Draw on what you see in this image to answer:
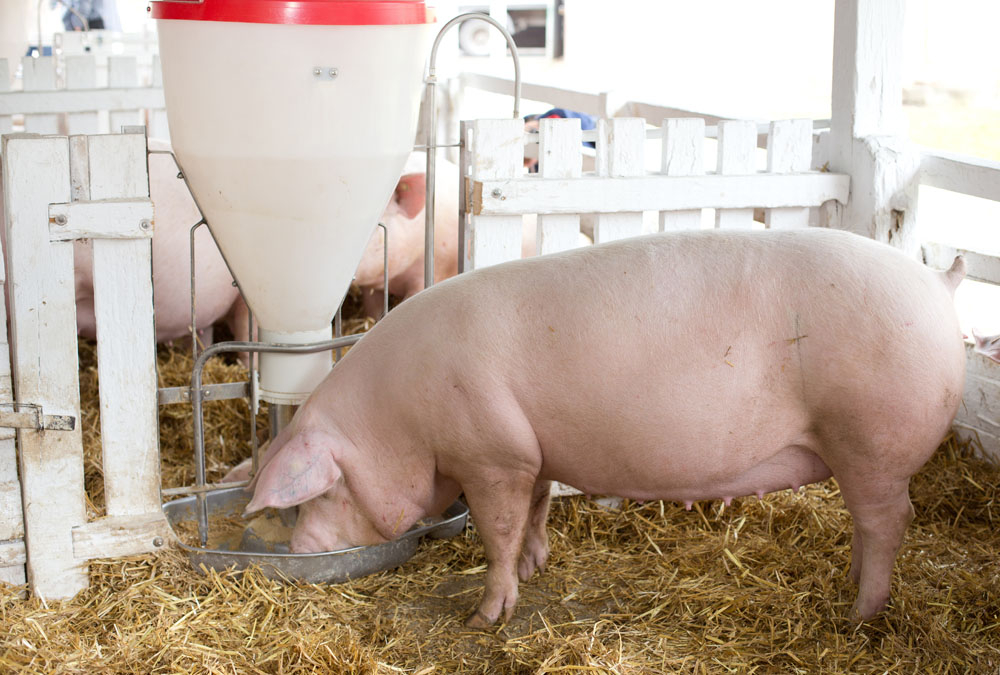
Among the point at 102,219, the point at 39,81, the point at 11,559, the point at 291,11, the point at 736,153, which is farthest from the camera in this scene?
the point at 39,81

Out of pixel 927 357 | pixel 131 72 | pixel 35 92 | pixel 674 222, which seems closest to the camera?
pixel 927 357

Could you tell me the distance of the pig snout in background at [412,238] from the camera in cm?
478

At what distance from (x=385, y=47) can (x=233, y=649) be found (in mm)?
1504

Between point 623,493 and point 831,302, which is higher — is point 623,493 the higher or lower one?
the lower one

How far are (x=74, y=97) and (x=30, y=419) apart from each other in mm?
3535

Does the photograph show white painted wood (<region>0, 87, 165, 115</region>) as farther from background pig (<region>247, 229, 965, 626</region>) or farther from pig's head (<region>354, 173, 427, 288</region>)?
background pig (<region>247, 229, 965, 626</region>)

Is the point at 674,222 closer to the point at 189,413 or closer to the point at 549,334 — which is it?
the point at 549,334

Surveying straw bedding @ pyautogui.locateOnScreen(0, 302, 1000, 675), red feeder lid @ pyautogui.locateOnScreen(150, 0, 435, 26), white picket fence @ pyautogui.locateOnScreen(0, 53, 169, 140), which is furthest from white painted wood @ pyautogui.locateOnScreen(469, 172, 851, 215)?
white picket fence @ pyautogui.locateOnScreen(0, 53, 169, 140)

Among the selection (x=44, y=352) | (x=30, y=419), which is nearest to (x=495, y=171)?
(x=44, y=352)

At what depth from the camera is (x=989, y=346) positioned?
2459 mm

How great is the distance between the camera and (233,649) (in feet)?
8.54

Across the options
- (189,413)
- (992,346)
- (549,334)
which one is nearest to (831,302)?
(992,346)

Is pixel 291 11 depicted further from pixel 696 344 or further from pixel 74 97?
pixel 74 97

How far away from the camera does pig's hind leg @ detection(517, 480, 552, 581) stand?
304 centimetres
